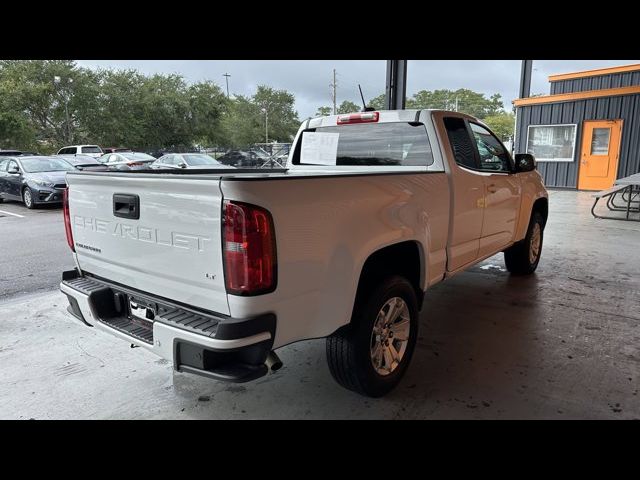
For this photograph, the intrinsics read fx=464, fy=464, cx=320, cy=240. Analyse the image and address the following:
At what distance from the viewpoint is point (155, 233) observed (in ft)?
7.98

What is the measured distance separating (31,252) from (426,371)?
6762 mm

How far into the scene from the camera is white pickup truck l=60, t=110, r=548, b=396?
83.8 inches

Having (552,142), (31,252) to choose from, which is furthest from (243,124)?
(31,252)

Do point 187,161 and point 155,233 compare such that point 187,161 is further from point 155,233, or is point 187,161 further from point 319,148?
point 155,233

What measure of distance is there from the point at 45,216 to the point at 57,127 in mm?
25636

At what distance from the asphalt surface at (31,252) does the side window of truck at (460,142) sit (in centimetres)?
482

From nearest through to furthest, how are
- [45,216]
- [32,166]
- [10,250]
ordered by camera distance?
[10,250], [45,216], [32,166]

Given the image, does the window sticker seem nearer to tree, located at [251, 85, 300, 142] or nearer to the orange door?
the orange door

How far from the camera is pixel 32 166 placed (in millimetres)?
13055
